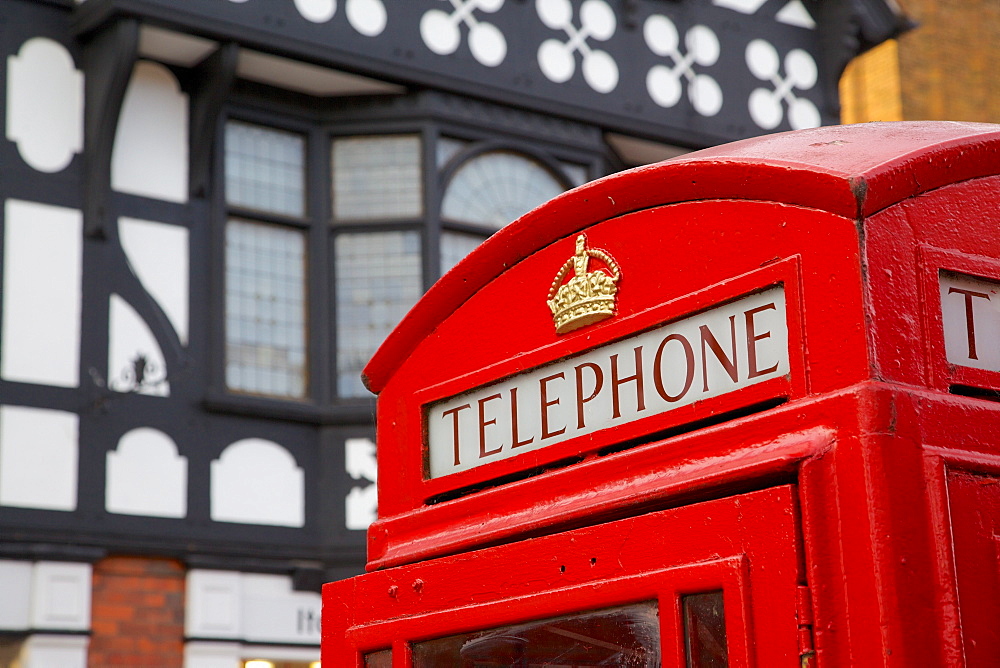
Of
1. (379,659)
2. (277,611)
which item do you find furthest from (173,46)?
(379,659)

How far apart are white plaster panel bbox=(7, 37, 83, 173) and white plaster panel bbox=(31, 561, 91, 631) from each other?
8.00 ft

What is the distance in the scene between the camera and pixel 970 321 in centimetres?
158

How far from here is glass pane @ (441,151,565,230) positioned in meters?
9.29

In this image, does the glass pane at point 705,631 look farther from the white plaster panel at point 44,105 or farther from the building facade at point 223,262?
the white plaster panel at point 44,105

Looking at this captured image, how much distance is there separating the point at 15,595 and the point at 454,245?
12.0 feet

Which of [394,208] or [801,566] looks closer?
[801,566]

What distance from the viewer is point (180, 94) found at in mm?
8633

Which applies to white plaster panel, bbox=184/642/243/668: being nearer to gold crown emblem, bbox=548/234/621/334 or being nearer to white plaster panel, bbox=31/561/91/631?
white plaster panel, bbox=31/561/91/631

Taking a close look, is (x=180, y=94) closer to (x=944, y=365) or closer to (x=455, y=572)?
(x=455, y=572)

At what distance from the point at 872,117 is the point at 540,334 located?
450 inches

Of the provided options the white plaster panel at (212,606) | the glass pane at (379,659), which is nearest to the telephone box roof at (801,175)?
the glass pane at (379,659)

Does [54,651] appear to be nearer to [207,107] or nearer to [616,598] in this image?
[207,107]

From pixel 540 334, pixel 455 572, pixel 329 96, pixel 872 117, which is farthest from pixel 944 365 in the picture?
pixel 872 117

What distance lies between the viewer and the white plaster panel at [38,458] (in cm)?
755
